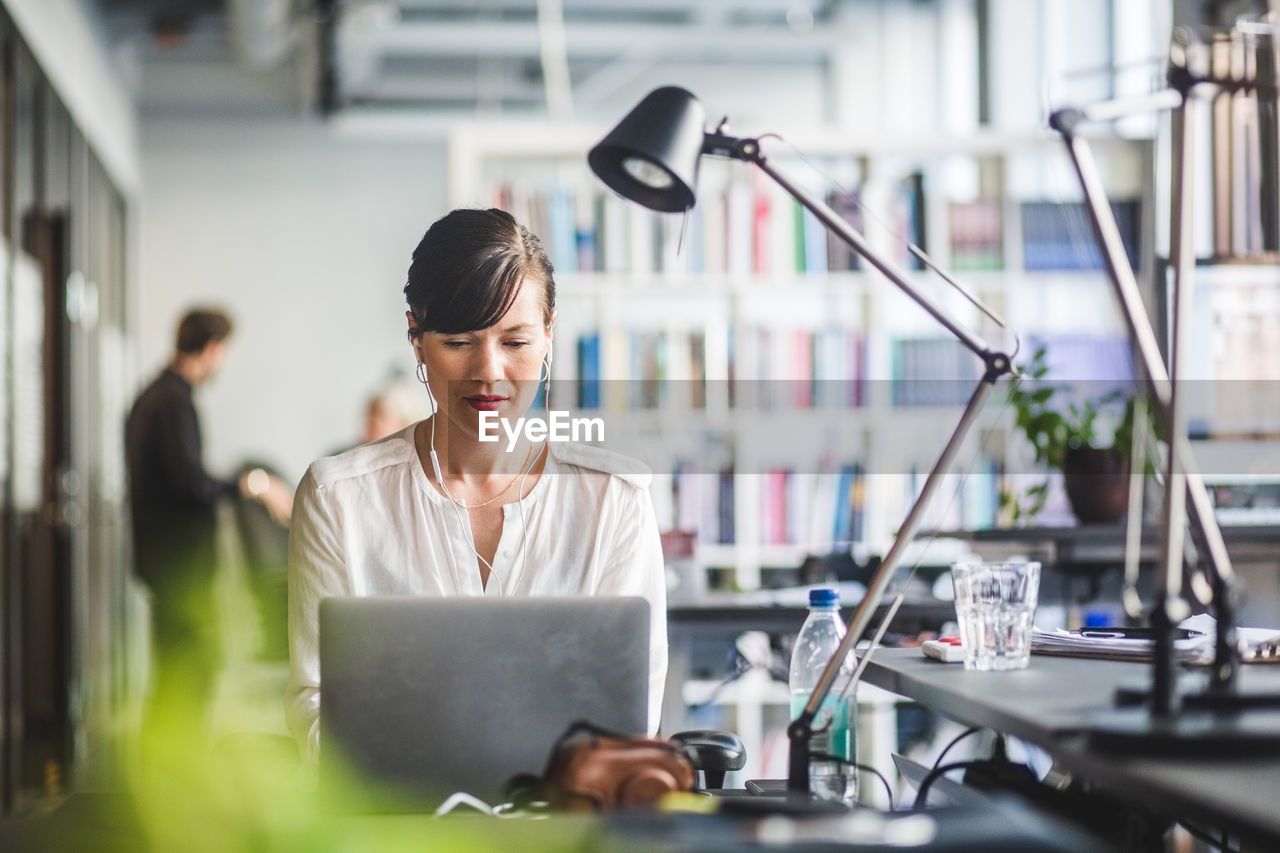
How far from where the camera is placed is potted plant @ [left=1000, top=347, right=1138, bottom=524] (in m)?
3.02

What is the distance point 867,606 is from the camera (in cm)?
115

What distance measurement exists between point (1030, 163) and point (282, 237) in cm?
407

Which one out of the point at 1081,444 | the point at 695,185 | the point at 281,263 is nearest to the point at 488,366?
the point at 695,185

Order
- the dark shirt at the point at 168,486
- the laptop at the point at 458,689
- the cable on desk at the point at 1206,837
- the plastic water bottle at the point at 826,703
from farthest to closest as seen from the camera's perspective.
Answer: the dark shirt at the point at 168,486, the cable on desk at the point at 1206,837, the plastic water bottle at the point at 826,703, the laptop at the point at 458,689

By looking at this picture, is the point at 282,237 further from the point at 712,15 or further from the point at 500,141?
the point at 500,141

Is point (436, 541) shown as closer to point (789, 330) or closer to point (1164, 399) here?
point (1164, 399)

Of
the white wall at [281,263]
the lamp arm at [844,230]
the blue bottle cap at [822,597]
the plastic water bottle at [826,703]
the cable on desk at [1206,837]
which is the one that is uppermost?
the white wall at [281,263]

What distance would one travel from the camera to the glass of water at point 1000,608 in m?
1.37

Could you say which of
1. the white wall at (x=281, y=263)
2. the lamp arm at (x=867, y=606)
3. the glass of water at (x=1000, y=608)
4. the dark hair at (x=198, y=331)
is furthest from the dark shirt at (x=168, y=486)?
the lamp arm at (x=867, y=606)

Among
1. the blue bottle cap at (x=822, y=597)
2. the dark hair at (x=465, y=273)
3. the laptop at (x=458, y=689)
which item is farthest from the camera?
the dark hair at (x=465, y=273)

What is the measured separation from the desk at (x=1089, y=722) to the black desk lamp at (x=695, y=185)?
0.13 metres

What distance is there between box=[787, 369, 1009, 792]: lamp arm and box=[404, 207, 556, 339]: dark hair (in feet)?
2.05

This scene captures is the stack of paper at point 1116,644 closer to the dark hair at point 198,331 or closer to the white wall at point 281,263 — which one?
the dark hair at point 198,331

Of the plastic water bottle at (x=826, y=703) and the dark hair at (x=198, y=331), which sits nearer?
the plastic water bottle at (x=826, y=703)
